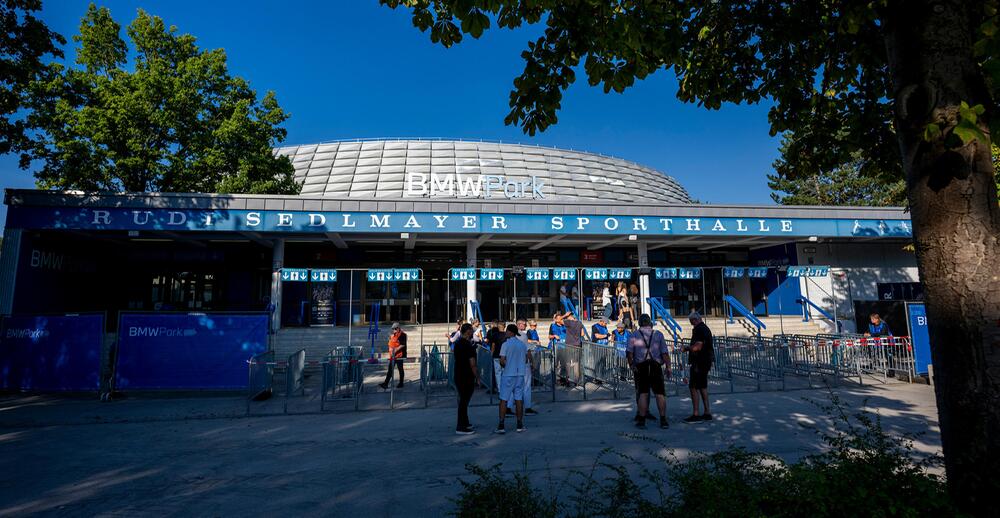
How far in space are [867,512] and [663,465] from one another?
3.48 metres

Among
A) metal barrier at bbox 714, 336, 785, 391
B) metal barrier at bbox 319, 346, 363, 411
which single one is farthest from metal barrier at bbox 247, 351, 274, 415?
metal barrier at bbox 714, 336, 785, 391

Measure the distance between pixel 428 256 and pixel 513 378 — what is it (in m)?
17.1

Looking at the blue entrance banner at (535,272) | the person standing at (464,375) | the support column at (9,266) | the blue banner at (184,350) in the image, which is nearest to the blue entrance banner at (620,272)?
the blue entrance banner at (535,272)

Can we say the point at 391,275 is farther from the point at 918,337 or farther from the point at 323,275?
the point at 918,337

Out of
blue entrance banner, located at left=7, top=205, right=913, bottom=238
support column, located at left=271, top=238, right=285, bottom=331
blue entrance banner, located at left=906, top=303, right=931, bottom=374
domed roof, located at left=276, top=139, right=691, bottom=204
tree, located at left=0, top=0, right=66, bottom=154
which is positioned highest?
domed roof, located at left=276, top=139, right=691, bottom=204

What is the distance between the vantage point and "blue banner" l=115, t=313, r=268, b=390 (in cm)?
1112

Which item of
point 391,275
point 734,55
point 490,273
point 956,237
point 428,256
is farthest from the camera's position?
point 428,256

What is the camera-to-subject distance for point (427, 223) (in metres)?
18.7

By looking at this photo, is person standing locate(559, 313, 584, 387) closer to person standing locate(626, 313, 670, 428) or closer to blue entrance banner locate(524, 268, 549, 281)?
person standing locate(626, 313, 670, 428)

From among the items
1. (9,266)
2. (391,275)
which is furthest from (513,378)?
(9,266)

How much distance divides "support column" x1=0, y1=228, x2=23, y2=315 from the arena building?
0.05 m

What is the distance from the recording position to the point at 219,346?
11320mm

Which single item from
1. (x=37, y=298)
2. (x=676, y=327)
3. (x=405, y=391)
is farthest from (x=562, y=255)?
(x=37, y=298)

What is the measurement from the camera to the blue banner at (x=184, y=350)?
36.5 ft
